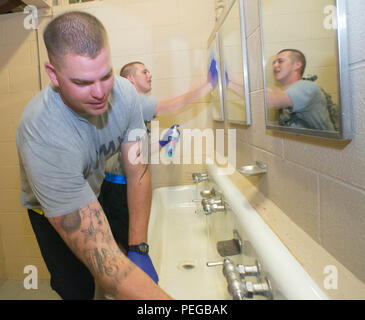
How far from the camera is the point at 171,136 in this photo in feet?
4.75

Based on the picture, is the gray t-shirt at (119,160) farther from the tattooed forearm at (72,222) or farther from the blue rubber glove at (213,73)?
the tattooed forearm at (72,222)

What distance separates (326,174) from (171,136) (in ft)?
3.31

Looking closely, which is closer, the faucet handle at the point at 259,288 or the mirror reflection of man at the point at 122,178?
the faucet handle at the point at 259,288

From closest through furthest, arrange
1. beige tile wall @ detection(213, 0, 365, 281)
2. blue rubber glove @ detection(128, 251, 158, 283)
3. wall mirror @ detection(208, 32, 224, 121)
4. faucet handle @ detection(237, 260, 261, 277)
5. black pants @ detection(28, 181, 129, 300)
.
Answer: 1. beige tile wall @ detection(213, 0, 365, 281)
2. faucet handle @ detection(237, 260, 261, 277)
3. blue rubber glove @ detection(128, 251, 158, 283)
4. black pants @ detection(28, 181, 129, 300)
5. wall mirror @ detection(208, 32, 224, 121)

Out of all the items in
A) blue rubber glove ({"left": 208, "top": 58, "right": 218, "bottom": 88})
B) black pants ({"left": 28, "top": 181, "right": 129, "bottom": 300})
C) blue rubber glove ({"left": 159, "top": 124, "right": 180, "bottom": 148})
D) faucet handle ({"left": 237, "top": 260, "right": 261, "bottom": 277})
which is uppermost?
blue rubber glove ({"left": 208, "top": 58, "right": 218, "bottom": 88})

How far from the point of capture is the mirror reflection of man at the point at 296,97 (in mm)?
497

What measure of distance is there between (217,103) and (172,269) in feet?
2.96

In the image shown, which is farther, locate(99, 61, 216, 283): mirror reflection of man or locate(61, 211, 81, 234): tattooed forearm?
locate(99, 61, 216, 283): mirror reflection of man

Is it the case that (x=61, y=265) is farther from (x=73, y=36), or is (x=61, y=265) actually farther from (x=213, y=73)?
(x=213, y=73)

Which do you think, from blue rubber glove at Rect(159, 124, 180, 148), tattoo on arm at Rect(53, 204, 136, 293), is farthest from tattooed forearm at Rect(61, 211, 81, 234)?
blue rubber glove at Rect(159, 124, 180, 148)

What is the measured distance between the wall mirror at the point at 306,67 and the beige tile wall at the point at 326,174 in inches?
0.7

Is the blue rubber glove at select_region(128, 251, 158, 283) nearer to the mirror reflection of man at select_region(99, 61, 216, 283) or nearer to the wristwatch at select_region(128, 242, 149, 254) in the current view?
the wristwatch at select_region(128, 242, 149, 254)

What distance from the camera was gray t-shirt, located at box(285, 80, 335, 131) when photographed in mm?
480

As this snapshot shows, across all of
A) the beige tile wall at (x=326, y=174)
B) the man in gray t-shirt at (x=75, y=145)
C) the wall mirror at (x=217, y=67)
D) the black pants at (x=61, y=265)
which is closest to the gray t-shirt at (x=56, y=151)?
the man in gray t-shirt at (x=75, y=145)
